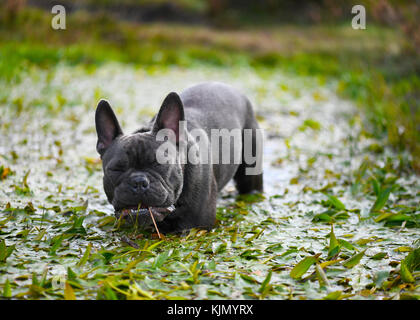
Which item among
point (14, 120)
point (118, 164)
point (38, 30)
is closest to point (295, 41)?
point (38, 30)

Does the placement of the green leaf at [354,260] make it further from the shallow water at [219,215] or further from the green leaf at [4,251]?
the green leaf at [4,251]

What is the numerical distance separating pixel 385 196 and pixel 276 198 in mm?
873

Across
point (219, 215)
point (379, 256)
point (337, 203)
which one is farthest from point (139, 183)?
point (337, 203)

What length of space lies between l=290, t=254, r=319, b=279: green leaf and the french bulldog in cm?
83

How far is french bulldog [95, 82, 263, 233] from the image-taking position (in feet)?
10.4

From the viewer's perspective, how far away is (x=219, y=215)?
3973 millimetres

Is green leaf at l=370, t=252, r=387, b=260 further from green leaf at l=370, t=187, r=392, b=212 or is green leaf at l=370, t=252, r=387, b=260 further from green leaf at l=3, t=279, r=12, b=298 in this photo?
green leaf at l=3, t=279, r=12, b=298

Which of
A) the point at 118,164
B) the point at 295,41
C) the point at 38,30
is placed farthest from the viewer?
the point at 295,41

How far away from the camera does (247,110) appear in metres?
4.54

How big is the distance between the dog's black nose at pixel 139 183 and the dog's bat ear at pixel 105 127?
435 millimetres

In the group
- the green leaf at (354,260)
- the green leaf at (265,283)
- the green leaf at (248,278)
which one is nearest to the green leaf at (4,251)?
the green leaf at (248,278)
